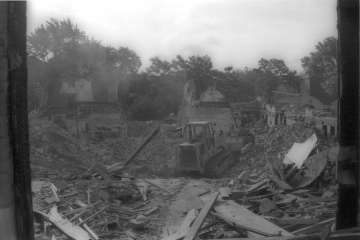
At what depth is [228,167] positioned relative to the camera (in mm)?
16781

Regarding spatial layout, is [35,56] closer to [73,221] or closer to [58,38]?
[58,38]

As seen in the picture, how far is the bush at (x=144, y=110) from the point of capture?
3741 centimetres

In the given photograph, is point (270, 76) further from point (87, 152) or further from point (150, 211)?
point (150, 211)

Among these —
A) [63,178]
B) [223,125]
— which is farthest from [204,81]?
[63,178]

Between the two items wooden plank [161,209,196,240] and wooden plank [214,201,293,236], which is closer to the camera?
wooden plank [214,201,293,236]

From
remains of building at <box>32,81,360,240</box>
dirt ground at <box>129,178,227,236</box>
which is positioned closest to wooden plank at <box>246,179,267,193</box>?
remains of building at <box>32,81,360,240</box>

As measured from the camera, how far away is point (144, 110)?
124ft

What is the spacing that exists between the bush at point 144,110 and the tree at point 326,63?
53.9 ft

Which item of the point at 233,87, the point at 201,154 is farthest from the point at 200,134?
the point at 233,87

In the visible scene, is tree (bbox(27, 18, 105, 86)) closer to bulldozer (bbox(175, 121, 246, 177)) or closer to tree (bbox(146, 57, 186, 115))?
tree (bbox(146, 57, 186, 115))

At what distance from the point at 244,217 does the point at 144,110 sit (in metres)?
31.6

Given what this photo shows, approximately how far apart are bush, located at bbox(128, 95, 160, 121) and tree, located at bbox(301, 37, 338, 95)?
53.9ft

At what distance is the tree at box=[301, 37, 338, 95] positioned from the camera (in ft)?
99.1

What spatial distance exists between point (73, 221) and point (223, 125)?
1595 cm
